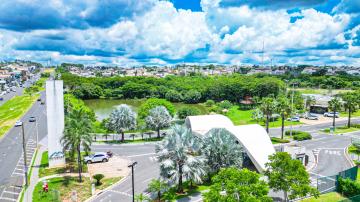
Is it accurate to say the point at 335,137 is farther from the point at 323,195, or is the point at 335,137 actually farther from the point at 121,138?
the point at 121,138

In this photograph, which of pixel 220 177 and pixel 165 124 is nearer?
pixel 220 177

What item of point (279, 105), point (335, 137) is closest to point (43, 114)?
point (279, 105)

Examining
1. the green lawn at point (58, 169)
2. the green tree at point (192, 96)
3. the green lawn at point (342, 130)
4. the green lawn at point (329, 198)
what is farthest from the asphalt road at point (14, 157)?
the green tree at point (192, 96)

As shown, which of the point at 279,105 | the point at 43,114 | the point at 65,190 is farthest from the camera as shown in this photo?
the point at 43,114

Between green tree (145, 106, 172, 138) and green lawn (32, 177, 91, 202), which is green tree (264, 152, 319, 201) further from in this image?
green tree (145, 106, 172, 138)

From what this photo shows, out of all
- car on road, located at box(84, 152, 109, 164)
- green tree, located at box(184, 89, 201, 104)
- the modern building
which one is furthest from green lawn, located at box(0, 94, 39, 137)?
green tree, located at box(184, 89, 201, 104)

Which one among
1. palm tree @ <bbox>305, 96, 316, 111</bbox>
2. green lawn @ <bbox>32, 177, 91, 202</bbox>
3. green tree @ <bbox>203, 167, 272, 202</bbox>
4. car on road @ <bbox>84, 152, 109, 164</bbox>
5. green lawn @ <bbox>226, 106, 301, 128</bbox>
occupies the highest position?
palm tree @ <bbox>305, 96, 316, 111</bbox>

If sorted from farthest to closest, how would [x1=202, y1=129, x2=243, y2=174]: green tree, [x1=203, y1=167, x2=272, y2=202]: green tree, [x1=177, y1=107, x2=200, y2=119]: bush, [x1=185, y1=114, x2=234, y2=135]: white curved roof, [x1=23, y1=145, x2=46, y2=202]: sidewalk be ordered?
[x1=177, y1=107, x2=200, y2=119]: bush
[x1=185, y1=114, x2=234, y2=135]: white curved roof
[x1=202, y1=129, x2=243, y2=174]: green tree
[x1=23, y1=145, x2=46, y2=202]: sidewalk
[x1=203, y1=167, x2=272, y2=202]: green tree

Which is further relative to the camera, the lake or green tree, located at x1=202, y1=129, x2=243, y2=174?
the lake
